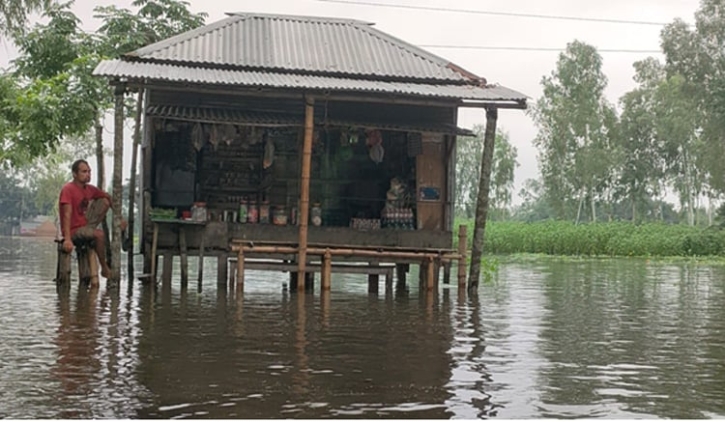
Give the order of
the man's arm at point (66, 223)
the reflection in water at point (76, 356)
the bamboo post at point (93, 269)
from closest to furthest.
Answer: the reflection in water at point (76, 356)
the man's arm at point (66, 223)
the bamboo post at point (93, 269)

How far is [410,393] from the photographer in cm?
877

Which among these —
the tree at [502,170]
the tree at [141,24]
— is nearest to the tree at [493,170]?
the tree at [502,170]

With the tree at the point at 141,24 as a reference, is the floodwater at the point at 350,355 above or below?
below

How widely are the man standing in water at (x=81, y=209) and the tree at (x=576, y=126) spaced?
51457 millimetres

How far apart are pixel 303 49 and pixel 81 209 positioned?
572 centimetres

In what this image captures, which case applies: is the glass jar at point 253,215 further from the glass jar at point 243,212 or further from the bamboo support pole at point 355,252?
the bamboo support pole at point 355,252

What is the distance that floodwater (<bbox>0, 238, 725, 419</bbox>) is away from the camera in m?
8.20

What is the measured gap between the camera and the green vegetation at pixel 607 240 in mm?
47438

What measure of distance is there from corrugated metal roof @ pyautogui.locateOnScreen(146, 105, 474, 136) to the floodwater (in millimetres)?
3111

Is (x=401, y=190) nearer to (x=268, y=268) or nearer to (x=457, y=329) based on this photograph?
(x=268, y=268)

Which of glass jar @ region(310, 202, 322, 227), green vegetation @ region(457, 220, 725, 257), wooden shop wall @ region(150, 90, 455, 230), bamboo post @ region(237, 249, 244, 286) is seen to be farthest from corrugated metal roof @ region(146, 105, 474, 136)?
green vegetation @ region(457, 220, 725, 257)

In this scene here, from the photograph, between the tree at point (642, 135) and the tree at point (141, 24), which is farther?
the tree at point (642, 135)

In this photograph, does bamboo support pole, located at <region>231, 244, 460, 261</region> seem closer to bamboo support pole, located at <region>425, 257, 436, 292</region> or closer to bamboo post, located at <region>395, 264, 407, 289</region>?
bamboo support pole, located at <region>425, 257, 436, 292</region>

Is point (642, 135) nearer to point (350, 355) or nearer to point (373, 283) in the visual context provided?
point (373, 283)
